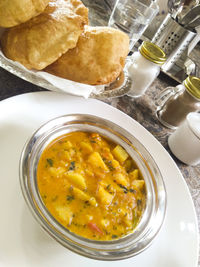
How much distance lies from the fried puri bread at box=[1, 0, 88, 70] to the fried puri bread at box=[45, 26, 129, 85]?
7cm

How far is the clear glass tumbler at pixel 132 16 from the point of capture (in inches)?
82.2

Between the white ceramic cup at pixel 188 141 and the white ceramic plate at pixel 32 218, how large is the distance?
152mm

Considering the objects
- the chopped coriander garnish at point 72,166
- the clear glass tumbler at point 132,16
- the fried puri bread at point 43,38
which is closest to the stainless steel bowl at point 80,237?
the chopped coriander garnish at point 72,166

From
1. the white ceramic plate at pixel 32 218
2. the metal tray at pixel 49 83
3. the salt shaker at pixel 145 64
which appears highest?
the salt shaker at pixel 145 64

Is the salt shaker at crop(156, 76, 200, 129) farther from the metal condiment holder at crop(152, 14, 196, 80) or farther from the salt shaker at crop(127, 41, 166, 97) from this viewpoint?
the metal condiment holder at crop(152, 14, 196, 80)

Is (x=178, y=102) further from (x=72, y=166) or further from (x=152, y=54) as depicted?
(x=72, y=166)

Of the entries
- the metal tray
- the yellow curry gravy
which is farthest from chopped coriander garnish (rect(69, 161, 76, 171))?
the metal tray

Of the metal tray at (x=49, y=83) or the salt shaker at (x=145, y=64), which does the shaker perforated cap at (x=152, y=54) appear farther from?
the metal tray at (x=49, y=83)

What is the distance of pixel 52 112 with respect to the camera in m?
1.29

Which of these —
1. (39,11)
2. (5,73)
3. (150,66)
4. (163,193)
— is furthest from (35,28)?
(163,193)

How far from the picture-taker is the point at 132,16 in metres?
2.12

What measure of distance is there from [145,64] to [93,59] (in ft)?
1.64

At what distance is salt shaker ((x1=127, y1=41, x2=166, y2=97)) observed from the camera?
5.29 feet

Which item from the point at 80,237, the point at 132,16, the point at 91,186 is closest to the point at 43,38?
the point at 91,186
